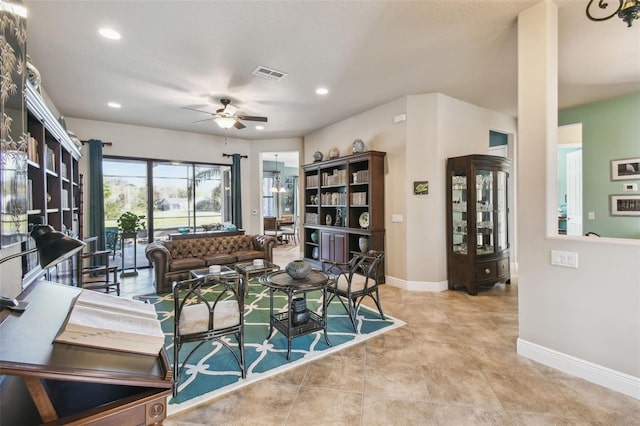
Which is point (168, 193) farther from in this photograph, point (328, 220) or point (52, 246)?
point (52, 246)

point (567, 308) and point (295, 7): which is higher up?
point (295, 7)

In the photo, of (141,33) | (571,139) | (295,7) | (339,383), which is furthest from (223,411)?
(571,139)

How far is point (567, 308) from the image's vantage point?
242 centimetres

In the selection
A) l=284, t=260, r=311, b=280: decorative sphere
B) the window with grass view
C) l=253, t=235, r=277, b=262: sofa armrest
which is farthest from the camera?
the window with grass view

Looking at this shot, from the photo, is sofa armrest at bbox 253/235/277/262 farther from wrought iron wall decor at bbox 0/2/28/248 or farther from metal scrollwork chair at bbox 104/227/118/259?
wrought iron wall decor at bbox 0/2/28/248

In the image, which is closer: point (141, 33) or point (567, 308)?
point (567, 308)

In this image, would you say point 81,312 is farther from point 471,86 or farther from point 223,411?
point 471,86

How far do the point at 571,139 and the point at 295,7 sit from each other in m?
6.98

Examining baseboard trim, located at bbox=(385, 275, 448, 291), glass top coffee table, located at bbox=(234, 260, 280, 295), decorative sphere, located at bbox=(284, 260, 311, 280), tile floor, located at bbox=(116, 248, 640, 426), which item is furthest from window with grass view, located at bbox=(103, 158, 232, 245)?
tile floor, located at bbox=(116, 248, 640, 426)

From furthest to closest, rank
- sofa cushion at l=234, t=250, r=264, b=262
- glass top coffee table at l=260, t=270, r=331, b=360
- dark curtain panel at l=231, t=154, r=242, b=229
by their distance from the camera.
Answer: dark curtain panel at l=231, t=154, r=242, b=229 → sofa cushion at l=234, t=250, r=264, b=262 → glass top coffee table at l=260, t=270, r=331, b=360

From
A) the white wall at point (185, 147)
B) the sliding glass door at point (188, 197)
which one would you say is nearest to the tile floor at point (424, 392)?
the sliding glass door at point (188, 197)

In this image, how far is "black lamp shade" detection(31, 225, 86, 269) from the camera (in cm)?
124

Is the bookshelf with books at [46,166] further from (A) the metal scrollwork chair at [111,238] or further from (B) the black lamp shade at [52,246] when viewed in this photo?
(A) the metal scrollwork chair at [111,238]

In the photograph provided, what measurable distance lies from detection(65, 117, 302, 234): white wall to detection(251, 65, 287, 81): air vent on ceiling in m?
3.66
